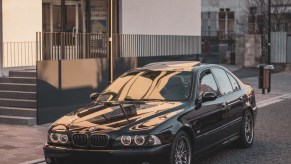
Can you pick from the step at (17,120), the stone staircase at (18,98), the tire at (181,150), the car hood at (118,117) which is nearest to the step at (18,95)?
the stone staircase at (18,98)

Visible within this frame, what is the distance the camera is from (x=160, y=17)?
69.7ft

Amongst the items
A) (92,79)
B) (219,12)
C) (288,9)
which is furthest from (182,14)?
(219,12)

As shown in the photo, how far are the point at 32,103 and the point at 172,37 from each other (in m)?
7.68

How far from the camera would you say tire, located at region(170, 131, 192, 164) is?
7.03 meters

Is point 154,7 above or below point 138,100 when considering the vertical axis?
above

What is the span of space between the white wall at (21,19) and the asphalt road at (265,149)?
7.09 m

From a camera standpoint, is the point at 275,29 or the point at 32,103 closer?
the point at 32,103

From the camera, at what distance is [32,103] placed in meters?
13.1

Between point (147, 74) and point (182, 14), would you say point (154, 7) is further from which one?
point (147, 74)

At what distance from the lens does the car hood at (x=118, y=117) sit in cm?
695

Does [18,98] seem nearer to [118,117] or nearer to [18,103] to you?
[18,103]

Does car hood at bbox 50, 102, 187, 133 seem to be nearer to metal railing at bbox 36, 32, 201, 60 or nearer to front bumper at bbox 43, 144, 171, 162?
front bumper at bbox 43, 144, 171, 162

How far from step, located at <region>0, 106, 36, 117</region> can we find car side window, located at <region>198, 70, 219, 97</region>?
5234 mm

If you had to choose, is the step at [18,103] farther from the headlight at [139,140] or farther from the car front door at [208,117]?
the headlight at [139,140]
